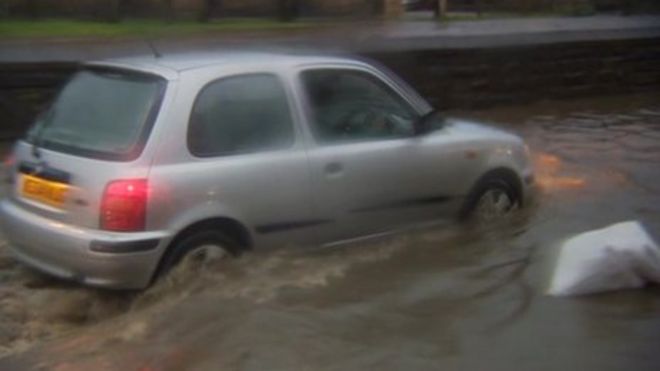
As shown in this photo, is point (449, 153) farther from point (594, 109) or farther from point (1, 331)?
point (594, 109)

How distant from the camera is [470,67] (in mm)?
14961

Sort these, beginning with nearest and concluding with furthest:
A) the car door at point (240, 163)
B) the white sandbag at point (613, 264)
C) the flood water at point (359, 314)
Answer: the flood water at point (359, 314)
the white sandbag at point (613, 264)
the car door at point (240, 163)

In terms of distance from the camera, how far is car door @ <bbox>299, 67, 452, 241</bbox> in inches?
274

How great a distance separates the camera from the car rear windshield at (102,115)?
6.32m

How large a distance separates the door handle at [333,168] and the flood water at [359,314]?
535 millimetres

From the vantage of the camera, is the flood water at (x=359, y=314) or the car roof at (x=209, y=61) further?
the car roof at (x=209, y=61)

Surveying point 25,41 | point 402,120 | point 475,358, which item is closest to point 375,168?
Result: point 402,120

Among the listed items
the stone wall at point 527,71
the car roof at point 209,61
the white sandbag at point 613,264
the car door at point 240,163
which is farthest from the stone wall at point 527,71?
the white sandbag at point 613,264

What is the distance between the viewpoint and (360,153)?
7.10 m

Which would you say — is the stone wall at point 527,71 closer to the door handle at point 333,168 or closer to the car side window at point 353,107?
the car side window at point 353,107

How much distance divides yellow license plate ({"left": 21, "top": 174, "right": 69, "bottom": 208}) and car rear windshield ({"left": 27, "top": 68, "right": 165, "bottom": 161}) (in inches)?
8.9

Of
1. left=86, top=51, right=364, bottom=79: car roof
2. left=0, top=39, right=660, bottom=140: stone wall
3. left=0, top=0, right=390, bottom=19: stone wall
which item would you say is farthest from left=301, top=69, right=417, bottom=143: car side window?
left=0, top=0, right=390, bottom=19: stone wall

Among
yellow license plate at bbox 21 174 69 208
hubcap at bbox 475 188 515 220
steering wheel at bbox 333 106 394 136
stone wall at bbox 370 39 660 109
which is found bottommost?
stone wall at bbox 370 39 660 109

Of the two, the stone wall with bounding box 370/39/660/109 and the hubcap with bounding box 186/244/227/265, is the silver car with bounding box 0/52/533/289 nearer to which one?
the hubcap with bounding box 186/244/227/265
